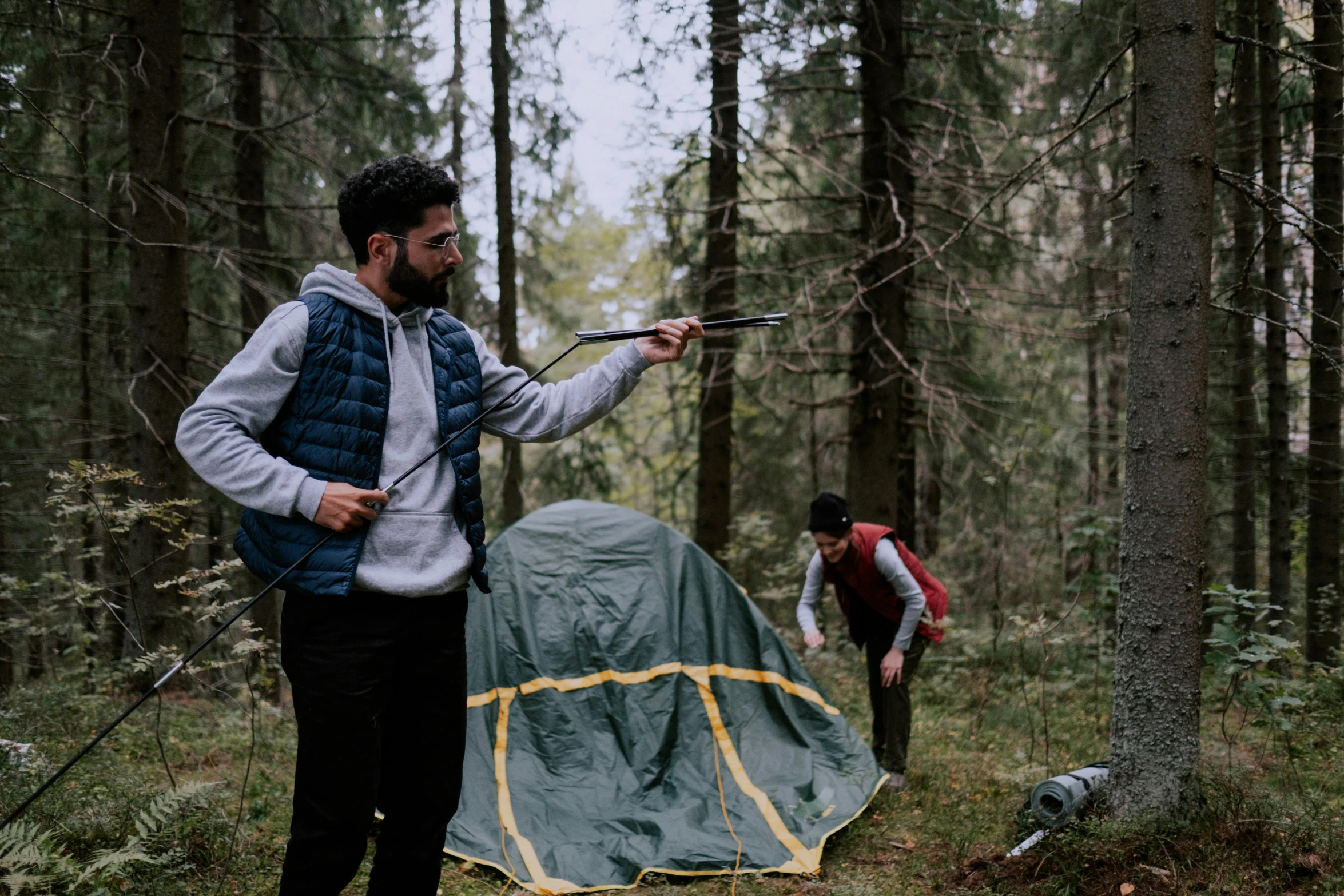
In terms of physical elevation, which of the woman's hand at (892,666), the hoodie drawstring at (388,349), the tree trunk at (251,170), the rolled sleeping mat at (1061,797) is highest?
the tree trunk at (251,170)

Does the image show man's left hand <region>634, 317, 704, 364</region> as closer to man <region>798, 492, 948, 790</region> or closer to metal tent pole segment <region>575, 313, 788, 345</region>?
metal tent pole segment <region>575, 313, 788, 345</region>

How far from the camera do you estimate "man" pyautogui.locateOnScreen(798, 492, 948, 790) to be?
438 centimetres

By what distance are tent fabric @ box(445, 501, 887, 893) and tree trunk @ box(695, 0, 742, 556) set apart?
9.81 ft

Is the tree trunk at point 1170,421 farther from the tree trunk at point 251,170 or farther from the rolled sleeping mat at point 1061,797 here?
the tree trunk at point 251,170

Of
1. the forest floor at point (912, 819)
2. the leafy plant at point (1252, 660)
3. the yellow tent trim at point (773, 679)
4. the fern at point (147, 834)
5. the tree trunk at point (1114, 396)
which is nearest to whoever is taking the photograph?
the fern at point (147, 834)

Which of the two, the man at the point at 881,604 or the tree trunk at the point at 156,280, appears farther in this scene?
the tree trunk at the point at 156,280

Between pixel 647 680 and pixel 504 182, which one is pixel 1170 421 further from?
pixel 504 182

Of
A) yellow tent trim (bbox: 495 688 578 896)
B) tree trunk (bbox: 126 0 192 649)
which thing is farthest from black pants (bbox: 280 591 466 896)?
tree trunk (bbox: 126 0 192 649)

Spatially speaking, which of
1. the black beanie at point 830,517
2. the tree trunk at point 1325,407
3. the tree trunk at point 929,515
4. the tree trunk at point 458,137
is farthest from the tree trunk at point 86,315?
the tree trunk at point 929,515

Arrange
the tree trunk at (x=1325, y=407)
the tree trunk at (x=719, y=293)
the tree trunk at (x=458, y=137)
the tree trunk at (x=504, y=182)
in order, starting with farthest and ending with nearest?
the tree trunk at (x=458, y=137)
the tree trunk at (x=504, y=182)
the tree trunk at (x=719, y=293)
the tree trunk at (x=1325, y=407)

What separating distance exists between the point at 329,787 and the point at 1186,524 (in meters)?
2.83

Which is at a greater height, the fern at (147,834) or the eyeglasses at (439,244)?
the eyeglasses at (439,244)

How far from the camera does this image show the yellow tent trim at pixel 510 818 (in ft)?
11.9

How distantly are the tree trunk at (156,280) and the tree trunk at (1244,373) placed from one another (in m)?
6.98
